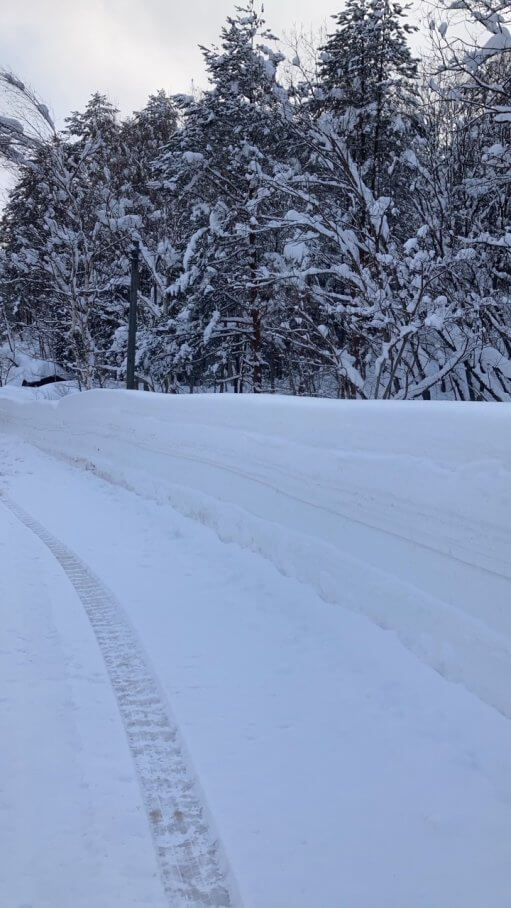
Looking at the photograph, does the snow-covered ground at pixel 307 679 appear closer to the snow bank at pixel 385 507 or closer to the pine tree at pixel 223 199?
the snow bank at pixel 385 507

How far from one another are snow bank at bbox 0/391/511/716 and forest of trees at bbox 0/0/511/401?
5.31 meters

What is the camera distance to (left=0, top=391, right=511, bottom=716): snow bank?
3203 mm

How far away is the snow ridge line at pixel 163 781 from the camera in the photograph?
6.93ft

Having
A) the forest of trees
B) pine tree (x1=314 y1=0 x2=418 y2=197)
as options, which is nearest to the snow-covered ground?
the forest of trees

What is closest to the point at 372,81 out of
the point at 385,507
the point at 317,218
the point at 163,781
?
the point at 317,218

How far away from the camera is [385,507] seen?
4.09m

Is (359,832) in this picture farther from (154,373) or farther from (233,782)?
(154,373)

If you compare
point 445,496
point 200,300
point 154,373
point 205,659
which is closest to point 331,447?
point 445,496

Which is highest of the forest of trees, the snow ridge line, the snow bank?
the forest of trees

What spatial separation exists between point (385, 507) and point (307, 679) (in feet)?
3.69

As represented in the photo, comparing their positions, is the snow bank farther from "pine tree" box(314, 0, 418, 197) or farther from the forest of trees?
"pine tree" box(314, 0, 418, 197)

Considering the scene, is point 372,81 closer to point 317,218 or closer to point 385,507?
point 317,218

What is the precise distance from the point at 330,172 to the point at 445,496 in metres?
13.0

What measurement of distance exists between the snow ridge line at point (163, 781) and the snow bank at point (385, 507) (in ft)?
4.64
